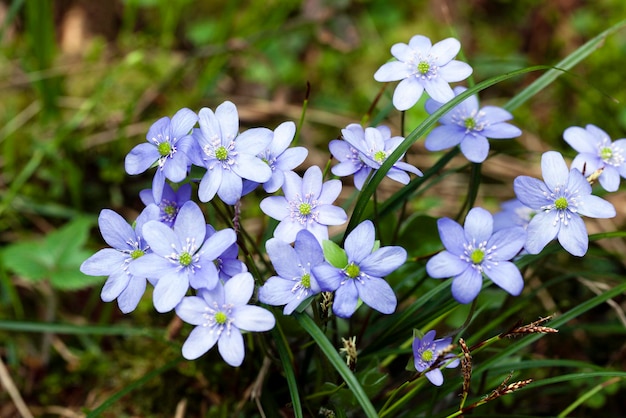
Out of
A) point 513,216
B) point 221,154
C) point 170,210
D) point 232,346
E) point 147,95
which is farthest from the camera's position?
point 147,95

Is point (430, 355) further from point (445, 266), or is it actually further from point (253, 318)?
Result: point (253, 318)

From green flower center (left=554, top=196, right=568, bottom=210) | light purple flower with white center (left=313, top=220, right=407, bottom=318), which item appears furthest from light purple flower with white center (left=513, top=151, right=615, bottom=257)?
light purple flower with white center (left=313, top=220, right=407, bottom=318)

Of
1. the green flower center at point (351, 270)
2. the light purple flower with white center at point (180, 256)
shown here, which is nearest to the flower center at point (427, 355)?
the green flower center at point (351, 270)

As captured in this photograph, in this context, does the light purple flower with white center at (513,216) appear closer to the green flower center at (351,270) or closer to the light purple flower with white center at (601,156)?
the light purple flower with white center at (601,156)

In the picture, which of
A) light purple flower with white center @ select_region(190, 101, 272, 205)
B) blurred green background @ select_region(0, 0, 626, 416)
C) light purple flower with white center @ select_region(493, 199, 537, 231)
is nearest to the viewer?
light purple flower with white center @ select_region(190, 101, 272, 205)

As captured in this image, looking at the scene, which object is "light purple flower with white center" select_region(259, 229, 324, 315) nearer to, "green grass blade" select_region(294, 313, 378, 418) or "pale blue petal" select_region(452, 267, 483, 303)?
"green grass blade" select_region(294, 313, 378, 418)

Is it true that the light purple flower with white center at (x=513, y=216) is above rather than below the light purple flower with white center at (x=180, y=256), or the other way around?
below

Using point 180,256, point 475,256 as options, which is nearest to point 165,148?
point 180,256
